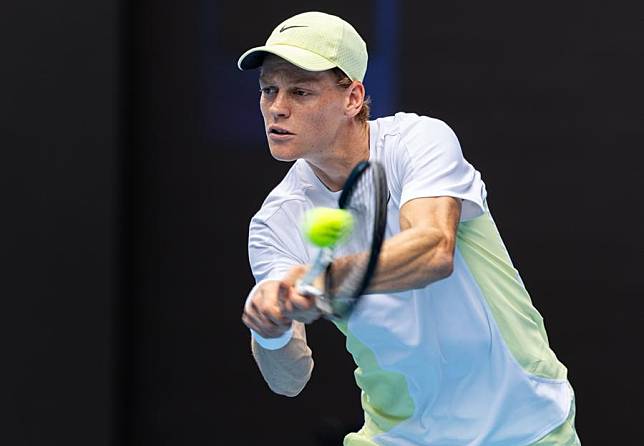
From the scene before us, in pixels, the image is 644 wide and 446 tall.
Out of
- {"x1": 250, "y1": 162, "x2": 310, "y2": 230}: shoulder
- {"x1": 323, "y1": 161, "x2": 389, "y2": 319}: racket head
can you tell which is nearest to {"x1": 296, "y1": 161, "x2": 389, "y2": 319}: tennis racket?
{"x1": 323, "y1": 161, "x2": 389, "y2": 319}: racket head

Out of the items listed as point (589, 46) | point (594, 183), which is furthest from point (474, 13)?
point (594, 183)

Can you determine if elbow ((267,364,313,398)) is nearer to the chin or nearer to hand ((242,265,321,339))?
the chin

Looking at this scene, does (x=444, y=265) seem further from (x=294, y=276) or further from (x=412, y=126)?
(x=412, y=126)

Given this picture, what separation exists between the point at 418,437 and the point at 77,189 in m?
1.85

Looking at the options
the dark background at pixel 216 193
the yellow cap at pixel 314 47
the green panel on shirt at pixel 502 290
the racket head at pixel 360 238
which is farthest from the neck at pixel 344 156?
the dark background at pixel 216 193

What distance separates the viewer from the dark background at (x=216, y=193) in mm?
3854

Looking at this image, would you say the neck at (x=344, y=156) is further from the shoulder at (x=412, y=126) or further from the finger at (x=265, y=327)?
the finger at (x=265, y=327)

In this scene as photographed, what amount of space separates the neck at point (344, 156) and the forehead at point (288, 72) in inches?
5.0

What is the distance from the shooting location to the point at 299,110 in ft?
8.03

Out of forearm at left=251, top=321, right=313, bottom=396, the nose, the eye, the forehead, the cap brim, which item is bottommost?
forearm at left=251, top=321, right=313, bottom=396

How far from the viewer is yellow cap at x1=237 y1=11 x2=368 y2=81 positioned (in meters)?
2.42

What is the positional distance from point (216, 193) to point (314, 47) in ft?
5.62

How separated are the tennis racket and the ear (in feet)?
1.46

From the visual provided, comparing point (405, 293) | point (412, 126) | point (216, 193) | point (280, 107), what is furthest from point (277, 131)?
point (216, 193)
